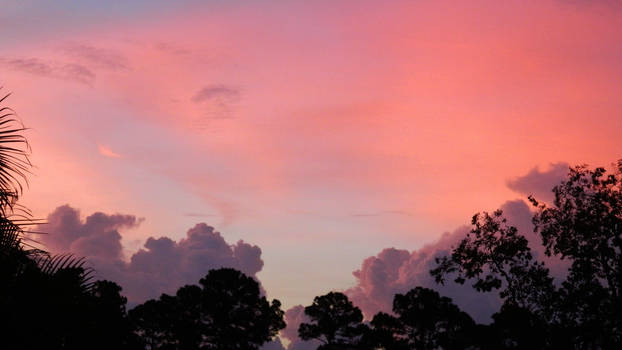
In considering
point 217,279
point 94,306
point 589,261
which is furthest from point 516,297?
point 217,279

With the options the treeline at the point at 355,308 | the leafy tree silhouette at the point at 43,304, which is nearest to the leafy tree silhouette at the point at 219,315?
the treeline at the point at 355,308

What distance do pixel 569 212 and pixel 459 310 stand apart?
154ft

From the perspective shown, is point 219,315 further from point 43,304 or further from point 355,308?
point 43,304

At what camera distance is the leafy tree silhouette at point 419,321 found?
2977 inches

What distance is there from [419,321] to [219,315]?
26705mm

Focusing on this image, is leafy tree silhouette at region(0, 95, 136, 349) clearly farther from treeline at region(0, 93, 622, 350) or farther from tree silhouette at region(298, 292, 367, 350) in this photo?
tree silhouette at region(298, 292, 367, 350)

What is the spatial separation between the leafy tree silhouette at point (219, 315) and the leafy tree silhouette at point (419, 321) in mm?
15430

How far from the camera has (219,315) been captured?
269 feet

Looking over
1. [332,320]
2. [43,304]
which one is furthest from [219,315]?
[43,304]

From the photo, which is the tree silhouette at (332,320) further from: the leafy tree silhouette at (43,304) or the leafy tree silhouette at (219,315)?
the leafy tree silhouette at (43,304)

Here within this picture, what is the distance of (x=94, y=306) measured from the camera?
10.1 m

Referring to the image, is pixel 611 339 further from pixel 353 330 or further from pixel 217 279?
pixel 217 279

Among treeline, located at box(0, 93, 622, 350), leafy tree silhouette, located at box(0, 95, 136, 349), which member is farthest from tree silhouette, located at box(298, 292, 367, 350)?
leafy tree silhouette, located at box(0, 95, 136, 349)

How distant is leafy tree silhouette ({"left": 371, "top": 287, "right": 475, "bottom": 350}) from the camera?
75625 millimetres
